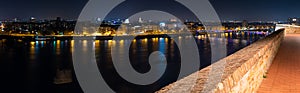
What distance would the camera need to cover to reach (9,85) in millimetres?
22109

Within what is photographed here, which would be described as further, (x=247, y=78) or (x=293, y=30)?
(x=293, y=30)

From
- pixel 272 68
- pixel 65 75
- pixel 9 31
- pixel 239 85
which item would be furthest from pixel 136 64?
pixel 9 31

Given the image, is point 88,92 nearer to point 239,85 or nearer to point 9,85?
point 9,85

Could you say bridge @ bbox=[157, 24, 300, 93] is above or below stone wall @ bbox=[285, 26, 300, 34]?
below

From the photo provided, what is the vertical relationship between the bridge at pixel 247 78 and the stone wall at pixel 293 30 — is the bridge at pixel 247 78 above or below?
below

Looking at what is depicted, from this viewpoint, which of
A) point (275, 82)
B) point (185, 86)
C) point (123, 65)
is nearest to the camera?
point (185, 86)

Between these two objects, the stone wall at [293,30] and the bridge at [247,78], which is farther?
the stone wall at [293,30]

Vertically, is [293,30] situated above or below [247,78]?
above

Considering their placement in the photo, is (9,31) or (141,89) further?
(9,31)

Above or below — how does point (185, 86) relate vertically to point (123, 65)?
above

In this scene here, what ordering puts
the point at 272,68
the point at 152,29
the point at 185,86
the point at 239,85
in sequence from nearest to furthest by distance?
1. the point at 185,86
2. the point at 239,85
3. the point at 272,68
4. the point at 152,29

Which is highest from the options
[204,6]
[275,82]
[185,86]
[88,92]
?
[204,6]

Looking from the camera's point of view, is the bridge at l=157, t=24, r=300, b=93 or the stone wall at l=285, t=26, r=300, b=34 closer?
the bridge at l=157, t=24, r=300, b=93

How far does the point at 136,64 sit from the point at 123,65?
4.09 ft
